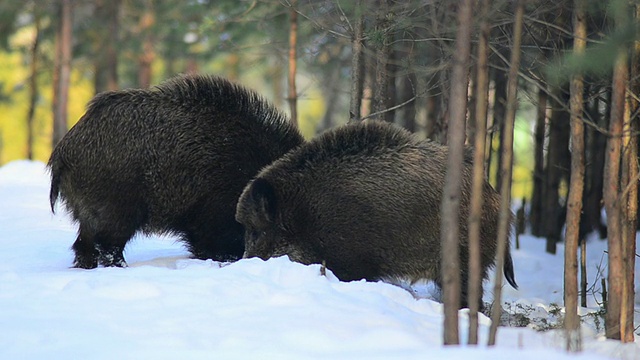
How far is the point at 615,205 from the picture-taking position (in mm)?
6453

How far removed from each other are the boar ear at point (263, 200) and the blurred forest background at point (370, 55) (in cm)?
174

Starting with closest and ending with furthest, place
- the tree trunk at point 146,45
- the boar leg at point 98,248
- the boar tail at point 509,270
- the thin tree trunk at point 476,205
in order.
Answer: the thin tree trunk at point 476,205 → the boar tail at point 509,270 → the boar leg at point 98,248 → the tree trunk at point 146,45

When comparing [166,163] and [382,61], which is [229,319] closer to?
[166,163]


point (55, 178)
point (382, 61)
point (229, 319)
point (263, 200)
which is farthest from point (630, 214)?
point (55, 178)

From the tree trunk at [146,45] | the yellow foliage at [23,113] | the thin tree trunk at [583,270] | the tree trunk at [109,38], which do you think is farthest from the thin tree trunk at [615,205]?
the yellow foliage at [23,113]

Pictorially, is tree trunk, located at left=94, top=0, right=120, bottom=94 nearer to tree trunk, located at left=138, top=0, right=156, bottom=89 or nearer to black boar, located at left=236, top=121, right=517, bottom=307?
tree trunk, located at left=138, top=0, right=156, bottom=89

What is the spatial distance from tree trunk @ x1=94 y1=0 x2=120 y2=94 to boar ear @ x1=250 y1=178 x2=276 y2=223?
1351cm

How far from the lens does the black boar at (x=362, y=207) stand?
755cm

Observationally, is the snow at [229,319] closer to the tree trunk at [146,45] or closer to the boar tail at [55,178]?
the boar tail at [55,178]

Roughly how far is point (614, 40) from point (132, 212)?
4.52 metres

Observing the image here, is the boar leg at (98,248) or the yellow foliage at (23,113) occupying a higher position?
the yellow foliage at (23,113)

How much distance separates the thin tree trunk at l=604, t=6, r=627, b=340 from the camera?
21.2ft

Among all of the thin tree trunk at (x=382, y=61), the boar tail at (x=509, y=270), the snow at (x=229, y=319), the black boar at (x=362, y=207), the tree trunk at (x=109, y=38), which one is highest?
the tree trunk at (x=109, y=38)

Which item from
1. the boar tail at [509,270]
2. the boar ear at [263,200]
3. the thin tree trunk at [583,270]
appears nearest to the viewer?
the boar ear at [263,200]
